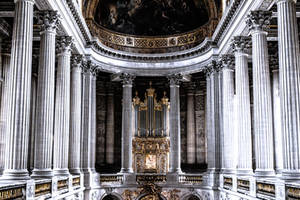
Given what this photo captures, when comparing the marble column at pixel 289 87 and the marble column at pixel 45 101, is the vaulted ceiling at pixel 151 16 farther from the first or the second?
the marble column at pixel 289 87

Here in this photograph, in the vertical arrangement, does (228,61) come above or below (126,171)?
above

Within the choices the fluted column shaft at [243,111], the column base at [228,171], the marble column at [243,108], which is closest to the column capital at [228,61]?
the marble column at [243,108]

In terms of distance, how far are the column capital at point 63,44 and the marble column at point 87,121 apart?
5519 millimetres

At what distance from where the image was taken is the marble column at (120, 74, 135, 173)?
115 feet

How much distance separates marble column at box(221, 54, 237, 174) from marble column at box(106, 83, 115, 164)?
13.7 m

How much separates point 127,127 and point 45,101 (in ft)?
45.9

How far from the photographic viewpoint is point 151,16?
3816cm

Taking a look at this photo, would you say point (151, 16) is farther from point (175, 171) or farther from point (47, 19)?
point (47, 19)

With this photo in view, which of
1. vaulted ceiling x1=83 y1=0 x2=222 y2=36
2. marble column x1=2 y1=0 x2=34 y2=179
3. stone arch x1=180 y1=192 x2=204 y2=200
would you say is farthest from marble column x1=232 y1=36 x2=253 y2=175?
marble column x1=2 y1=0 x2=34 y2=179

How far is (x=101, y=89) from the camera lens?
135ft

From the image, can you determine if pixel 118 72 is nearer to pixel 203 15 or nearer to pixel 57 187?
pixel 203 15

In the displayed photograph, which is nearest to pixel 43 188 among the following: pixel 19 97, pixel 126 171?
pixel 19 97

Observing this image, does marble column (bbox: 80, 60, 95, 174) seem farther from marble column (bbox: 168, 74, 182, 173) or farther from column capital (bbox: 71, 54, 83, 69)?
marble column (bbox: 168, 74, 182, 173)

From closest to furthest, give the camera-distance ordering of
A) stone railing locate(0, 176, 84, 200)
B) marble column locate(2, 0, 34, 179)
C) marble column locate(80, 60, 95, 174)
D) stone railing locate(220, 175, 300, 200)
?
stone railing locate(0, 176, 84, 200)
stone railing locate(220, 175, 300, 200)
marble column locate(2, 0, 34, 179)
marble column locate(80, 60, 95, 174)
